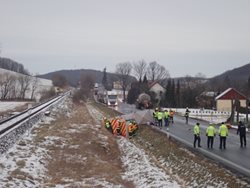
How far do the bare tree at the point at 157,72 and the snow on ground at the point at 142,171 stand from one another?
130 m

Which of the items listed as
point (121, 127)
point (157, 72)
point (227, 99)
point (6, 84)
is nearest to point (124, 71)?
point (157, 72)

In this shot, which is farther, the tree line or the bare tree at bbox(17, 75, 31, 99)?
the bare tree at bbox(17, 75, 31, 99)

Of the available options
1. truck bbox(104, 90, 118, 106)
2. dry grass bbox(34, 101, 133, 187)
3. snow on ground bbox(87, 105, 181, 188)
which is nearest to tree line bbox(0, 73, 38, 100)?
truck bbox(104, 90, 118, 106)

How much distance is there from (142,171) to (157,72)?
14153 centimetres

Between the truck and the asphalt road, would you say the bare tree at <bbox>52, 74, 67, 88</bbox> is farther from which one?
the asphalt road

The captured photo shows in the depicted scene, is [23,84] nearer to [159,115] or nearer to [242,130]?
[159,115]

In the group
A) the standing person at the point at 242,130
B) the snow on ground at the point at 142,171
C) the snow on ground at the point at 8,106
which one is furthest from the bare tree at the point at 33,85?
the standing person at the point at 242,130

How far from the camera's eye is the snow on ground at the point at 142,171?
746 inches

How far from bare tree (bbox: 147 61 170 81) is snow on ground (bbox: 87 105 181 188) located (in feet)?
427

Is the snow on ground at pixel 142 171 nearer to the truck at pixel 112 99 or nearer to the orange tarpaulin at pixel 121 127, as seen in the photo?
the orange tarpaulin at pixel 121 127

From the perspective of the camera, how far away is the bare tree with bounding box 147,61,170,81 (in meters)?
160

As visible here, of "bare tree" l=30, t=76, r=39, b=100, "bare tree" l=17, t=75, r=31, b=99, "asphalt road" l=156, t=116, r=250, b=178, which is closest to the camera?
"asphalt road" l=156, t=116, r=250, b=178

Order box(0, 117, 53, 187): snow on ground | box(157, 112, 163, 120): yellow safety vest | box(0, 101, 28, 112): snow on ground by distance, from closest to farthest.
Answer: box(0, 117, 53, 187): snow on ground, box(157, 112, 163, 120): yellow safety vest, box(0, 101, 28, 112): snow on ground

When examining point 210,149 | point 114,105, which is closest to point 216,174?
point 210,149
